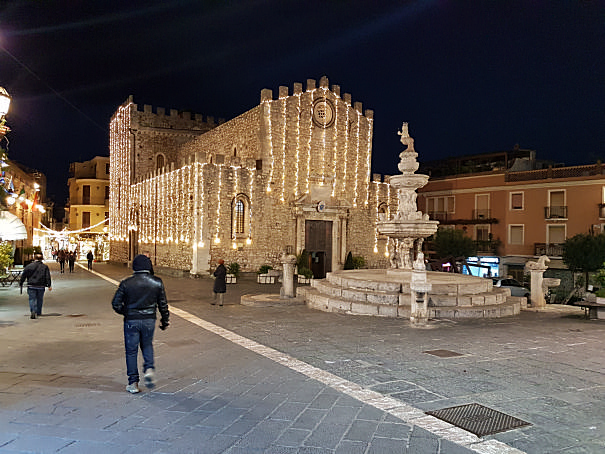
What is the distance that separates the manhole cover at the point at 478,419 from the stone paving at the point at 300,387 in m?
0.12

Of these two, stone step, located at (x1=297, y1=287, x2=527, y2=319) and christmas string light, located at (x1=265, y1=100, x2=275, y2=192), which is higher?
christmas string light, located at (x1=265, y1=100, x2=275, y2=192)

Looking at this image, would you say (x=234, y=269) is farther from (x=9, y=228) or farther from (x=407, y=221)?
(x=407, y=221)

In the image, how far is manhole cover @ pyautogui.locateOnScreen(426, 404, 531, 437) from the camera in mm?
4617

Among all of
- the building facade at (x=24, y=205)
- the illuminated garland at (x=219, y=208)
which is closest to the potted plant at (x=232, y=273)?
the illuminated garland at (x=219, y=208)

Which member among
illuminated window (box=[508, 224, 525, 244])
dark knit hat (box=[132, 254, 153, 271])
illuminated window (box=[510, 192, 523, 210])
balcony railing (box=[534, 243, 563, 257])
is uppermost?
illuminated window (box=[510, 192, 523, 210])

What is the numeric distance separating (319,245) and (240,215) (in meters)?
4.99

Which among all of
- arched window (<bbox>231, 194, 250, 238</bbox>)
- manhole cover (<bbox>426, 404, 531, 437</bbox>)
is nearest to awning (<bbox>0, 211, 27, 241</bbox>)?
arched window (<bbox>231, 194, 250, 238</bbox>)

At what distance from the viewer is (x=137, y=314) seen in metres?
5.68

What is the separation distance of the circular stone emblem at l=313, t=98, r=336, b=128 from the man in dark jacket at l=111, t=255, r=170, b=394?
22789 mm

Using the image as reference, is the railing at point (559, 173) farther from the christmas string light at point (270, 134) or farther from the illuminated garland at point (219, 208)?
the illuminated garland at point (219, 208)

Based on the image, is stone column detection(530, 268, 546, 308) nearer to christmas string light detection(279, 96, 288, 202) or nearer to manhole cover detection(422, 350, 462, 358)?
manhole cover detection(422, 350, 462, 358)

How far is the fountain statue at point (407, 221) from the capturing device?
14.0 meters

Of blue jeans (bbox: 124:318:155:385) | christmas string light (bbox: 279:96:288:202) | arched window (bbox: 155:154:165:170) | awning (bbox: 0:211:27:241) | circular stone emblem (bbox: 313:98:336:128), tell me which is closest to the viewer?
blue jeans (bbox: 124:318:155:385)

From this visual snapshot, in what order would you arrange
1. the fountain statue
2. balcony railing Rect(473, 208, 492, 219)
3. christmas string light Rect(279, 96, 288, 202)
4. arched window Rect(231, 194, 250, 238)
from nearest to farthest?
the fountain statue, arched window Rect(231, 194, 250, 238), christmas string light Rect(279, 96, 288, 202), balcony railing Rect(473, 208, 492, 219)
